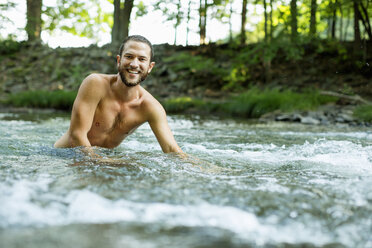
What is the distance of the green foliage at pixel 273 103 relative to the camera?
1002cm

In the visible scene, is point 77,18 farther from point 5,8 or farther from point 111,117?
point 111,117

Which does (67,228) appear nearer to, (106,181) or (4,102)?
(106,181)

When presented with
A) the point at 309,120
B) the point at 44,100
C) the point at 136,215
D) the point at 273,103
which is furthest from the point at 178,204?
the point at 44,100

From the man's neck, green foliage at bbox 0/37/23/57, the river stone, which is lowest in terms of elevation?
the river stone

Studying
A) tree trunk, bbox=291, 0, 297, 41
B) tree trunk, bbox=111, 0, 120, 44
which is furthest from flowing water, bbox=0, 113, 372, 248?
tree trunk, bbox=111, 0, 120, 44

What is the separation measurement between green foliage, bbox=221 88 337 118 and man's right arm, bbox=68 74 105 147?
716 centimetres

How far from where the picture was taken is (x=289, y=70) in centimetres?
1434

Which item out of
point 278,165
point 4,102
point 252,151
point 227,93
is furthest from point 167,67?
point 278,165

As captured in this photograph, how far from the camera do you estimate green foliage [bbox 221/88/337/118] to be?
32.9 feet

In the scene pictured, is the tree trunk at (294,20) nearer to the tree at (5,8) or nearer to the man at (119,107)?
the man at (119,107)

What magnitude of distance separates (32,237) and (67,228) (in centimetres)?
14

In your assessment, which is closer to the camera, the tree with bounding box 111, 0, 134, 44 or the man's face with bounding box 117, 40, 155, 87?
the man's face with bounding box 117, 40, 155, 87

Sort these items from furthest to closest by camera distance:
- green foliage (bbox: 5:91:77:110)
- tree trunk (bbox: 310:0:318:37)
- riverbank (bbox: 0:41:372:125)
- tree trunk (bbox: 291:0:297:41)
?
tree trunk (bbox: 310:0:318:37)
tree trunk (bbox: 291:0:297:41)
green foliage (bbox: 5:91:77:110)
riverbank (bbox: 0:41:372:125)

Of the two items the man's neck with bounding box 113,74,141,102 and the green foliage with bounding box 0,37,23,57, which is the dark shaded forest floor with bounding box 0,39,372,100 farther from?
Answer: the man's neck with bounding box 113,74,141,102
